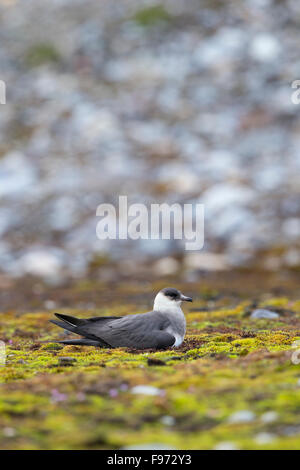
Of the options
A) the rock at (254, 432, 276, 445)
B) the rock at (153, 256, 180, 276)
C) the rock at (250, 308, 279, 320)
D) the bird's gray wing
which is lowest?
the rock at (254, 432, 276, 445)

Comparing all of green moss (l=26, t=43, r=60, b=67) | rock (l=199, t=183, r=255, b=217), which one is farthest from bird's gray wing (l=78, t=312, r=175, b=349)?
green moss (l=26, t=43, r=60, b=67)

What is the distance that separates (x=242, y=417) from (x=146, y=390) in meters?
1.42

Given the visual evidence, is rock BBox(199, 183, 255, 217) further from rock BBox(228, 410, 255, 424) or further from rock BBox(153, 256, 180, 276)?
rock BBox(228, 410, 255, 424)

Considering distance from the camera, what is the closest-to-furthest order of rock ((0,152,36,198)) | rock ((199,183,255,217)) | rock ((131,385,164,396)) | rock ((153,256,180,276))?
rock ((131,385,164,396)), rock ((153,256,180,276)), rock ((199,183,255,217)), rock ((0,152,36,198))

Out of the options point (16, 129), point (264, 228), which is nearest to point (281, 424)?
point (264, 228)

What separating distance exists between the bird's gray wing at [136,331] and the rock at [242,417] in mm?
4100

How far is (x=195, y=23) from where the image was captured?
46.4m

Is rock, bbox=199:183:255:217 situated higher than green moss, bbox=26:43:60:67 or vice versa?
green moss, bbox=26:43:60:67

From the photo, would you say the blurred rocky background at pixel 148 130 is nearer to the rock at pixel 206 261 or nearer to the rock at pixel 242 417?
the rock at pixel 206 261

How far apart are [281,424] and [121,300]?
17.0 meters

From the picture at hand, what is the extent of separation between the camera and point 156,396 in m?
7.48

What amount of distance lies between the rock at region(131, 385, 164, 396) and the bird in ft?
10.0

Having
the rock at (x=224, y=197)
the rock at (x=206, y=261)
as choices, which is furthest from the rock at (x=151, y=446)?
the rock at (x=224, y=197)

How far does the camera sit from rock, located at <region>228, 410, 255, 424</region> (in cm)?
→ 663
